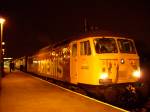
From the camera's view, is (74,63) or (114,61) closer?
(114,61)

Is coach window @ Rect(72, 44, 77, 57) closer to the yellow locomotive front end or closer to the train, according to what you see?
the train

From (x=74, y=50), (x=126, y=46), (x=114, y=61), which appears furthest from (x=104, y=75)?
(x=74, y=50)

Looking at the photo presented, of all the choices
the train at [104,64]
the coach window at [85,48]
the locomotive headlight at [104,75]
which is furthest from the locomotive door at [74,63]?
the locomotive headlight at [104,75]

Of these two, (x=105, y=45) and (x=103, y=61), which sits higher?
(x=105, y=45)

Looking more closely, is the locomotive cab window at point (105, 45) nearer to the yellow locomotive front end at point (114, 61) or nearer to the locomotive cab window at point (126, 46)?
the yellow locomotive front end at point (114, 61)

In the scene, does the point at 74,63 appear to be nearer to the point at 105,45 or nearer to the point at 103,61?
the point at 105,45

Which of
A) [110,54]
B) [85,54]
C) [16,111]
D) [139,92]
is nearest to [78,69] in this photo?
[85,54]

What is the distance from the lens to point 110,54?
12148mm

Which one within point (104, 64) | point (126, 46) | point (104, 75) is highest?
point (126, 46)

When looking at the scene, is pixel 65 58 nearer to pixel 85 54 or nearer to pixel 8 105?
pixel 85 54

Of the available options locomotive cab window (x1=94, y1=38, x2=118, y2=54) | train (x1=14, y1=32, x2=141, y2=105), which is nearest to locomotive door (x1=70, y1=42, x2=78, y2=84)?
train (x1=14, y1=32, x2=141, y2=105)

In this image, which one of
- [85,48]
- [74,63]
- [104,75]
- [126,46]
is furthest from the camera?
[74,63]

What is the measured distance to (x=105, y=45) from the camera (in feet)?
41.1

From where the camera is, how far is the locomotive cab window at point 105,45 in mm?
12229
